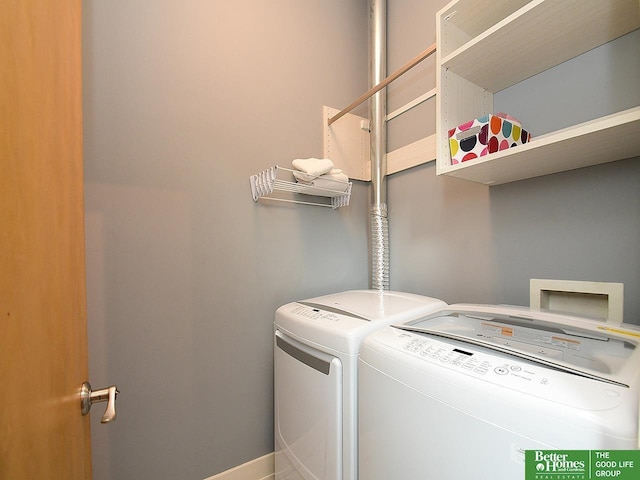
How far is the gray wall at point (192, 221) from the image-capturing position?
110cm

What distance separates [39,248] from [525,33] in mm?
1362

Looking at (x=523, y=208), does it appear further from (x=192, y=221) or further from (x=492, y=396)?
(x=192, y=221)

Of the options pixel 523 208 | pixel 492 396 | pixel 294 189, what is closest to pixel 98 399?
pixel 492 396

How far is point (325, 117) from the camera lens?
5.53 feet

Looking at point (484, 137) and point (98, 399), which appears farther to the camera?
point (484, 137)

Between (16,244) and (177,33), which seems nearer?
(16,244)

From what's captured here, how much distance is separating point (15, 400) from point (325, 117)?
1.70 meters

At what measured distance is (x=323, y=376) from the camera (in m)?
0.91

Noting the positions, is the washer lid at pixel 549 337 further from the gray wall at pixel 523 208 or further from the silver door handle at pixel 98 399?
the silver door handle at pixel 98 399

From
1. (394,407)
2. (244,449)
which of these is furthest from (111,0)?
(244,449)

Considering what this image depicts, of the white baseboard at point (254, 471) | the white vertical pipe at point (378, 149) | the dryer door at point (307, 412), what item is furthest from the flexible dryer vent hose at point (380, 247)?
the white baseboard at point (254, 471)

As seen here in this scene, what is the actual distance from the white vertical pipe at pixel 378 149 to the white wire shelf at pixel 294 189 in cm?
20

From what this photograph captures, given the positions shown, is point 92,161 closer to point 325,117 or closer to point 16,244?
point 16,244

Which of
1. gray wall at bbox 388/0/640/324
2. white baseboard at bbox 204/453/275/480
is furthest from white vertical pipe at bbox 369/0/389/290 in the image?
white baseboard at bbox 204/453/275/480
